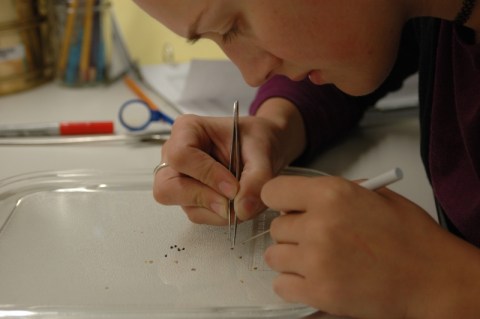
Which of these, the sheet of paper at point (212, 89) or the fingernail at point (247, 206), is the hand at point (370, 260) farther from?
the sheet of paper at point (212, 89)

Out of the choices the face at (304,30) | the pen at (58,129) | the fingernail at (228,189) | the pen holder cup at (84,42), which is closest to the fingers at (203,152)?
the fingernail at (228,189)

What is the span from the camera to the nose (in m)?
0.56

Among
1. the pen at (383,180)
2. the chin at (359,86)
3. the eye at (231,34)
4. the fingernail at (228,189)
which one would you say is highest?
the eye at (231,34)

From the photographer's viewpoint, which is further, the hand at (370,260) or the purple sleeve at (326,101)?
the purple sleeve at (326,101)

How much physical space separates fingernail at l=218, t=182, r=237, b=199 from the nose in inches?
4.0

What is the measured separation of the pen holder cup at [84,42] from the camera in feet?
3.61

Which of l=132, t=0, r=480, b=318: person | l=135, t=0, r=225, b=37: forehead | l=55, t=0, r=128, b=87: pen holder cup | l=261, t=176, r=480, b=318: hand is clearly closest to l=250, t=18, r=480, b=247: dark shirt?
l=132, t=0, r=480, b=318: person

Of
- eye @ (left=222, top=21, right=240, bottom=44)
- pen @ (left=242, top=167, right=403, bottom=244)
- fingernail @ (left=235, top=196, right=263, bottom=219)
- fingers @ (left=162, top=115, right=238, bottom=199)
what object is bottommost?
fingernail @ (left=235, top=196, right=263, bottom=219)

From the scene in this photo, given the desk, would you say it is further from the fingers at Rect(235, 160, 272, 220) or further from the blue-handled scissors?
the fingers at Rect(235, 160, 272, 220)

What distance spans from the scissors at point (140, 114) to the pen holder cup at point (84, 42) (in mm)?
108

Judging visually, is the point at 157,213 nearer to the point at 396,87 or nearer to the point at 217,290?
the point at 217,290

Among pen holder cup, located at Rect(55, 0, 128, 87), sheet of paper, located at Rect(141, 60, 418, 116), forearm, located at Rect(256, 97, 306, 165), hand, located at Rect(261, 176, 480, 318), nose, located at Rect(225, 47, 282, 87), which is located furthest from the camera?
pen holder cup, located at Rect(55, 0, 128, 87)

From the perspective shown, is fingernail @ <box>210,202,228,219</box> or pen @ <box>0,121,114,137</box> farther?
pen @ <box>0,121,114,137</box>

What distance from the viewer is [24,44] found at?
1.10 meters
